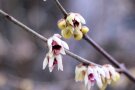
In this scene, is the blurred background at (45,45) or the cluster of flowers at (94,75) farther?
the blurred background at (45,45)

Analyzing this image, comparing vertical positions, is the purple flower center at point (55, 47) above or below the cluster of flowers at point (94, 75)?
above

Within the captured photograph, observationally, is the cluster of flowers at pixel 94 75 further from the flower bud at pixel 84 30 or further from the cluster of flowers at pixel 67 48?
the flower bud at pixel 84 30

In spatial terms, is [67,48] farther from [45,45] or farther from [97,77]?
[45,45]

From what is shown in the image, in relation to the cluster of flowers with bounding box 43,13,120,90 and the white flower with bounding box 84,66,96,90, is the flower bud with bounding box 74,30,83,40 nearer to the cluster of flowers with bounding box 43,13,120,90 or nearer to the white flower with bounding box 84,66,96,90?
the cluster of flowers with bounding box 43,13,120,90

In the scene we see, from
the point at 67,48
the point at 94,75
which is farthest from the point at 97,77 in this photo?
the point at 67,48

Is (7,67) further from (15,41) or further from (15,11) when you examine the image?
(15,11)

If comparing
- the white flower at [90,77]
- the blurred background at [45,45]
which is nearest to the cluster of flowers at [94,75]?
the white flower at [90,77]
